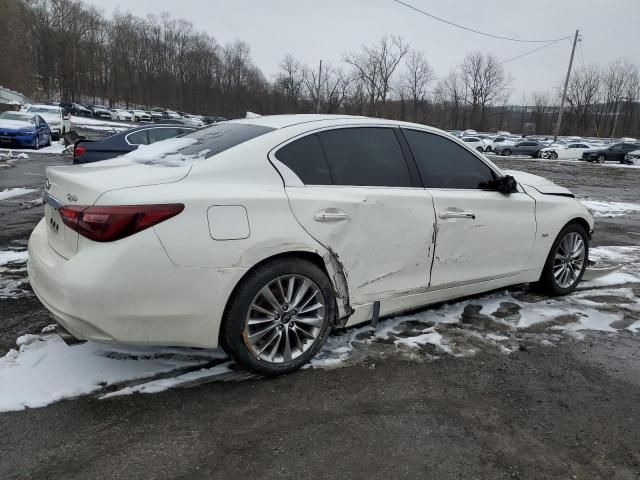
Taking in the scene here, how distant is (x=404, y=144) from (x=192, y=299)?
1971 mm

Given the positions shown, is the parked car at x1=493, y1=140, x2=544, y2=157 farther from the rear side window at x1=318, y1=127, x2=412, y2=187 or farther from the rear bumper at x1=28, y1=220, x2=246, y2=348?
the rear bumper at x1=28, y1=220, x2=246, y2=348

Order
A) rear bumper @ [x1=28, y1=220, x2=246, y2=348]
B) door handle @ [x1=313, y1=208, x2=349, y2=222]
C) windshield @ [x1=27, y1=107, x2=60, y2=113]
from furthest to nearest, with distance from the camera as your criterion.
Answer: windshield @ [x1=27, y1=107, x2=60, y2=113] → door handle @ [x1=313, y1=208, x2=349, y2=222] → rear bumper @ [x1=28, y1=220, x2=246, y2=348]

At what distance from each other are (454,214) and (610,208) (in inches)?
402

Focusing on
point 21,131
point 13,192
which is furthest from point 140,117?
point 13,192

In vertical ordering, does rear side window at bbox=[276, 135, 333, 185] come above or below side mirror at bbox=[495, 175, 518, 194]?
above

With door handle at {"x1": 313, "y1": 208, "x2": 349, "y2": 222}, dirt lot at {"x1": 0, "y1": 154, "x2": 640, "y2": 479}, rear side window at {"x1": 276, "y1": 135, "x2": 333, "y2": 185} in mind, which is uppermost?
rear side window at {"x1": 276, "y1": 135, "x2": 333, "y2": 185}

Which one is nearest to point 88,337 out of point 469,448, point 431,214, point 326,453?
point 326,453

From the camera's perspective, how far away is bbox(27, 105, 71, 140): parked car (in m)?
24.6

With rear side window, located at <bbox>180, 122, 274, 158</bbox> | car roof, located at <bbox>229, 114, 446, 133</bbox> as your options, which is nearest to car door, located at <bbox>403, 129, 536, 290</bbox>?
car roof, located at <bbox>229, 114, 446, 133</bbox>

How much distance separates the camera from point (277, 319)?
2.94 m

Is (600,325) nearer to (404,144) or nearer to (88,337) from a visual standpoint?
(404,144)

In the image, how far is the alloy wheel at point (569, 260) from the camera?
468 centimetres

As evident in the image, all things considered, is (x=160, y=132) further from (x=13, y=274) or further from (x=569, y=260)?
(x=569, y=260)

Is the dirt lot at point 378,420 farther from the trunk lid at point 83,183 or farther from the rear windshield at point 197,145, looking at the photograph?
the rear windshield at point 197,145
